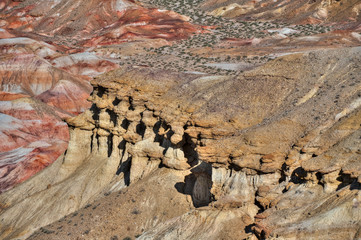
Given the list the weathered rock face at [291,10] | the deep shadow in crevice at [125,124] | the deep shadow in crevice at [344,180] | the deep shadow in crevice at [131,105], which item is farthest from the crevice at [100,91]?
the weathered rock face at [291,10]

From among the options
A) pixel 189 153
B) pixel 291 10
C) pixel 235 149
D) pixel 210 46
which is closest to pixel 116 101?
pixel 189 153

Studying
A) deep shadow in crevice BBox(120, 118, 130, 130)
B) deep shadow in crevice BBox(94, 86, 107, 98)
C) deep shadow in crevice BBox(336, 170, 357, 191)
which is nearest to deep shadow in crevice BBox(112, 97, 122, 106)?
deep shadow in crevice BBox(94, 86, 107, 98)

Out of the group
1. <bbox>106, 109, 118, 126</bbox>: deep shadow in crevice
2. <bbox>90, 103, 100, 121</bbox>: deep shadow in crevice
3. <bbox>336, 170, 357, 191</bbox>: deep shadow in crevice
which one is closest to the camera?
<bbox>336, 170, 357, 191</bbox>: deep shadow in crevice

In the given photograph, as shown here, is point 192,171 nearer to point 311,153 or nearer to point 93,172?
point 311,153

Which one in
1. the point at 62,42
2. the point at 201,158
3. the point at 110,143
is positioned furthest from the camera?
the point at 62,42

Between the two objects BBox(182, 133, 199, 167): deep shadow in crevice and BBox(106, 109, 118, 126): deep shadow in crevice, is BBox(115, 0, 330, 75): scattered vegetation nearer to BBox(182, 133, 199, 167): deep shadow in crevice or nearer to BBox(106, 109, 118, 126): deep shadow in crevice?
BBox(106, 109, 118, 126): deep shadow in crevice

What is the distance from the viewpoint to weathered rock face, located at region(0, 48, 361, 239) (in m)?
12.8

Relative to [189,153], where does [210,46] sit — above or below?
below

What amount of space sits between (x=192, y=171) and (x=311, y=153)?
4691 mm

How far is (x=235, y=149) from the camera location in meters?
15.1

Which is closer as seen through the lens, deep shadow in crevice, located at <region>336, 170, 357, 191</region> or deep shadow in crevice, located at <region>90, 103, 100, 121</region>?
deep shadow in crevice, located at <region>336, 170, 357, 191</region>

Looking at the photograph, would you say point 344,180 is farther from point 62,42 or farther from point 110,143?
point 62,42

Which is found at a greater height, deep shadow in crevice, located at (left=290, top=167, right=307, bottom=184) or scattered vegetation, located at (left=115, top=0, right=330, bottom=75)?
deep shadow in crevice, located at (left=290, top=167, right=307, bottom=184)

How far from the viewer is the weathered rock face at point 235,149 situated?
41.9ft
